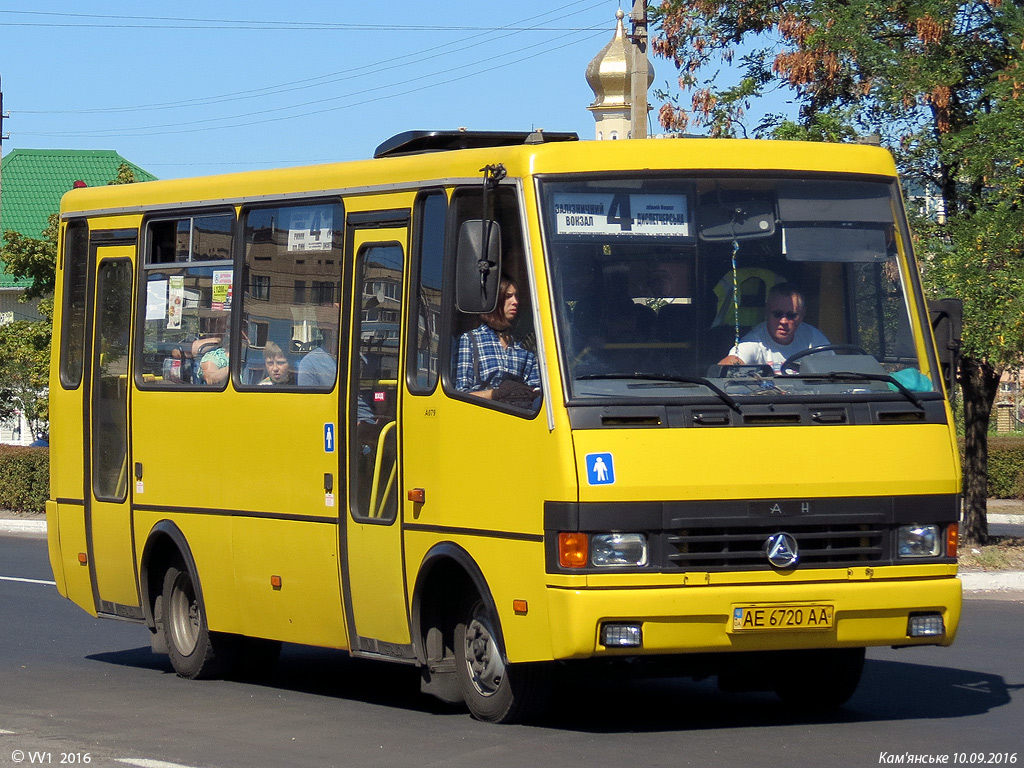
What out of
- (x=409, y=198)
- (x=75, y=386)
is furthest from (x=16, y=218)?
(x=409, y=198)

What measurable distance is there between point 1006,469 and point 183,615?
28.8 metres

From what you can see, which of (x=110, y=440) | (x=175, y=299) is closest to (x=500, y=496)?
(x=175, y=299)

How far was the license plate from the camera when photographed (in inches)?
324

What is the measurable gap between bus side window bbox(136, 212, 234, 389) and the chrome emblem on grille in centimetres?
427

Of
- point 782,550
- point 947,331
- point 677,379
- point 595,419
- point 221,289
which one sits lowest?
point 782,550

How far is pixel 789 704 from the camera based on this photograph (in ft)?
32.2

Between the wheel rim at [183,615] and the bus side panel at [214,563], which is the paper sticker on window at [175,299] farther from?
the wheel rim at [183,615]

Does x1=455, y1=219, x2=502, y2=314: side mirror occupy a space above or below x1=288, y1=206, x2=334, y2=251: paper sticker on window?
below

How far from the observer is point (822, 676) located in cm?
963

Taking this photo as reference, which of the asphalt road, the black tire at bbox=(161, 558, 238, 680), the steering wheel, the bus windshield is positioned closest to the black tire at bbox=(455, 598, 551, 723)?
the asphalt road

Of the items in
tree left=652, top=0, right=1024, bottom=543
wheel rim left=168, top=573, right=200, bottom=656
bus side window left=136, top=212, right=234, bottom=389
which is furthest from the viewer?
tree left=652, top=0, right=1024, bottom=543

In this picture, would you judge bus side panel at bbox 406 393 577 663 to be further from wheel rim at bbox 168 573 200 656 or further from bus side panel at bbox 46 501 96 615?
bus side panel at bbox 46 501 96 615

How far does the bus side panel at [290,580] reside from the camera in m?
10.2

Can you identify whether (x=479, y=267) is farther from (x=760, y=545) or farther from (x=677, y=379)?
(x=760, y=545)
